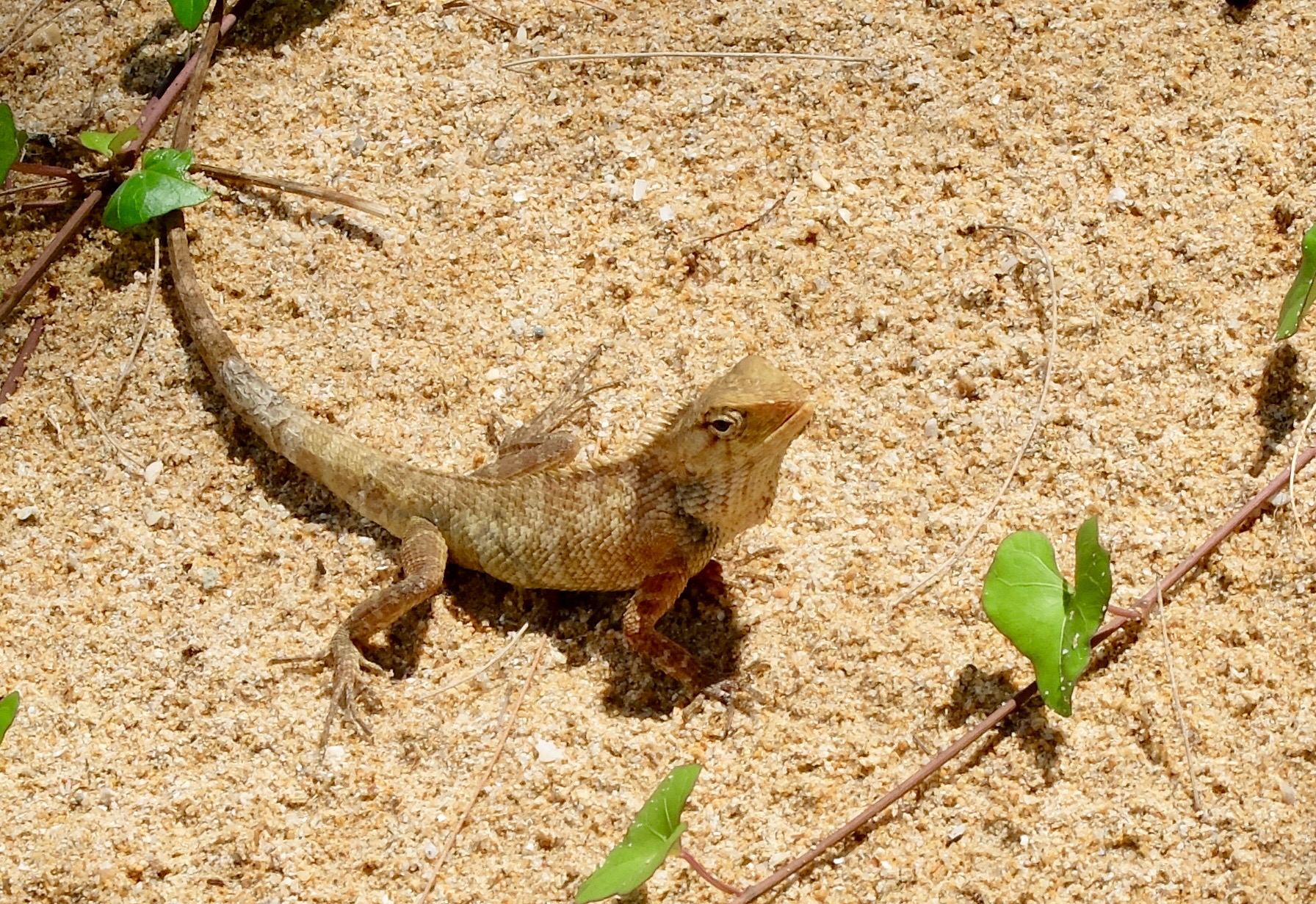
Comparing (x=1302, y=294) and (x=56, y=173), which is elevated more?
(x=1302, y=294)

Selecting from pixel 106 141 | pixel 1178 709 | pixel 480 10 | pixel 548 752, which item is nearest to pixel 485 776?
pixel 548 752

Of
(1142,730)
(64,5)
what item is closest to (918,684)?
(1142,730)

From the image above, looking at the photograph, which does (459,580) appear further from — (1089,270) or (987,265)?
(1089,270)

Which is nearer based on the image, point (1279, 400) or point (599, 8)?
point (1279, 400)

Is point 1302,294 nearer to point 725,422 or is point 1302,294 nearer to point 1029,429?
point 1029,429

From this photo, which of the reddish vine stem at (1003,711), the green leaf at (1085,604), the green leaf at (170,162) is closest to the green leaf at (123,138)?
the green leaf at (170,162)
